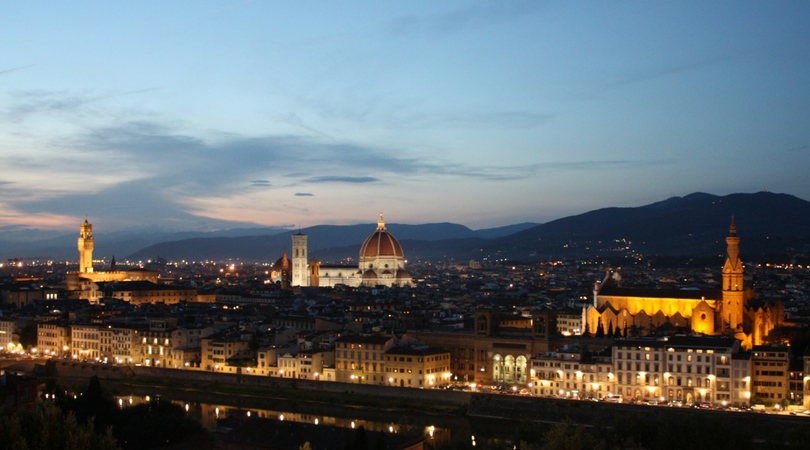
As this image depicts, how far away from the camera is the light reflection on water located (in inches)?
1372

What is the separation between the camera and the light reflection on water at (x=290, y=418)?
114 ft

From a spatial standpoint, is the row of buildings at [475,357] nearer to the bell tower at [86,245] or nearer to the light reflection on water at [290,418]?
the light reflection on water at [290,418]

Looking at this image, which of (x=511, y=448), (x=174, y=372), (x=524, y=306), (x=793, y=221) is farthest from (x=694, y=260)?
(x=511, y=448)

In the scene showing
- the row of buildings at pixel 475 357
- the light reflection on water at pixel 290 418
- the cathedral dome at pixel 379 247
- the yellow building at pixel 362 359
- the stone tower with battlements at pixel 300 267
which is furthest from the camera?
the stone tower with battlements at pixel 300 267

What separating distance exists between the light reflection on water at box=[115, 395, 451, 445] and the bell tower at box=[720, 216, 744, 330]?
15.8 m

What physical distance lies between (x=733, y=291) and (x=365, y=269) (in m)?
56.5

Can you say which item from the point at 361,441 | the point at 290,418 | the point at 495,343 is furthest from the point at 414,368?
the point at 361,441

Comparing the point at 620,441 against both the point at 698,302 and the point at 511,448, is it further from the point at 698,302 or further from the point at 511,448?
the point at 698,302

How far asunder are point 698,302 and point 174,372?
24061mm

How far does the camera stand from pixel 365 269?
98875 millimetres

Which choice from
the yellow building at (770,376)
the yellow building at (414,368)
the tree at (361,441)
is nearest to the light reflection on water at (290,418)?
the yellow building at (414,368)

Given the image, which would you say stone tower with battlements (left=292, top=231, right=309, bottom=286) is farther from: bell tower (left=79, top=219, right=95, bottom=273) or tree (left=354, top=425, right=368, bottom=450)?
tree (left=354, top=425, right=368, bottom=450)

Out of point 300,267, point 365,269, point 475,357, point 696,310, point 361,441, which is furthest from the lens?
point 300,267

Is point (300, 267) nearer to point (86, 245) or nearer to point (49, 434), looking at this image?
point (86, 245)
